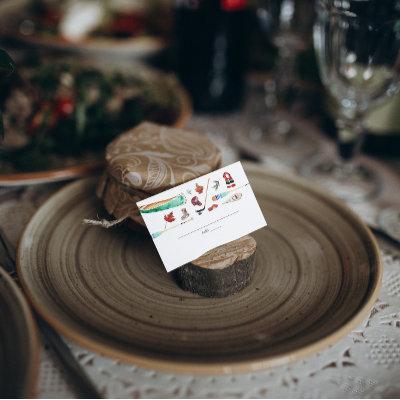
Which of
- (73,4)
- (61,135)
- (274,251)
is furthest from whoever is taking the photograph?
(73,4)

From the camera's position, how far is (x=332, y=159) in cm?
85

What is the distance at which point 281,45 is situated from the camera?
854 millimetres

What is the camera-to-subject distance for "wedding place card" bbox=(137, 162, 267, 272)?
0.49 m

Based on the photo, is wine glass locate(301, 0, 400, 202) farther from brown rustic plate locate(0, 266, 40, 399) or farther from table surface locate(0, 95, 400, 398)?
brown rustic plate locate(0, 266, 40, 399)

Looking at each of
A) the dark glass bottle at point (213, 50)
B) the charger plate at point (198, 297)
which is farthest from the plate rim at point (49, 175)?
the dark glass bottle at point (213, 50)

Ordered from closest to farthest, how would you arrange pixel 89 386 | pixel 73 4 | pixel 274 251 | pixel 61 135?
pixel 89 386 → pixel 274 251 → pixel 61 135 → pixel 73 4

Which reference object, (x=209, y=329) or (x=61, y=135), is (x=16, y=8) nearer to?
(x=61, y=135)

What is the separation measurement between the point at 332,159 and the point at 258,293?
0.42 metres

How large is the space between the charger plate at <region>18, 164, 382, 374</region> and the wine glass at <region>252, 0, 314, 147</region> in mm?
294

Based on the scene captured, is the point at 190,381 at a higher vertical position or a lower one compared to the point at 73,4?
lower

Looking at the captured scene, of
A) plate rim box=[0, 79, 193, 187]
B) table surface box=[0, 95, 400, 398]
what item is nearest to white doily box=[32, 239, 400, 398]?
table surface box=[0, 95, 400, 398]

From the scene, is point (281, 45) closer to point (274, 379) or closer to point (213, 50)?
point (213, 50)

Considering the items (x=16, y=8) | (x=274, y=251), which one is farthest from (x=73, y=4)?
(x=274, y=251)

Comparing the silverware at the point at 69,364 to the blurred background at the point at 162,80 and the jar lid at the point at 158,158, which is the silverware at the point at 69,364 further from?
the blurred background at the point at 162,80
